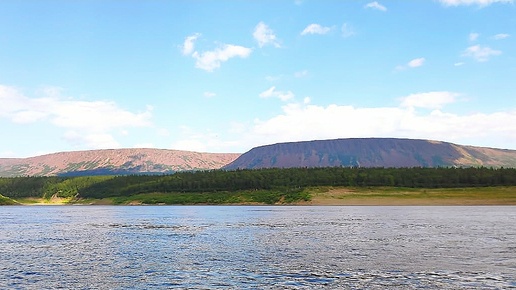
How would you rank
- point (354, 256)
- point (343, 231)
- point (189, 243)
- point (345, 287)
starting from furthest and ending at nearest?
point (343, 231) → point (189, 243) → point (354, 256) → point (345, 287)

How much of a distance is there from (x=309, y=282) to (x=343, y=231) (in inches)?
1879

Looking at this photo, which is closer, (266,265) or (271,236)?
(266,265)

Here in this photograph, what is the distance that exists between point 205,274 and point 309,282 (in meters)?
9.23

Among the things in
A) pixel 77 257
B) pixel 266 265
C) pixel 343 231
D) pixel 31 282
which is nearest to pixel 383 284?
pixel 266 265

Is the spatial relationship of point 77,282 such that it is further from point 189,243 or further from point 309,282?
point 189,243

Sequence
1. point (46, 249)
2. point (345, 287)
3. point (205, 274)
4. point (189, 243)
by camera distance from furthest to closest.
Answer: point (189, 243), point (46, 249), point (205, 274), point (345, 287)

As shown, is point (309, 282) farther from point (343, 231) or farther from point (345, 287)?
point (343, 231)

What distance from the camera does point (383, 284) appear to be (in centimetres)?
3716

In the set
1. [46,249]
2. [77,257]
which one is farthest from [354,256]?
[46,249]

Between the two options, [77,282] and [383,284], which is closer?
[383,284]

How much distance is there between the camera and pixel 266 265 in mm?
47469

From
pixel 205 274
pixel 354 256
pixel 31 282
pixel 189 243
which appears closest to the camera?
pixel 31 282

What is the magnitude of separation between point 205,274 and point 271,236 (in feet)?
115

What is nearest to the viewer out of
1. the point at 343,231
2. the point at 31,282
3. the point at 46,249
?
the point at 31,282
